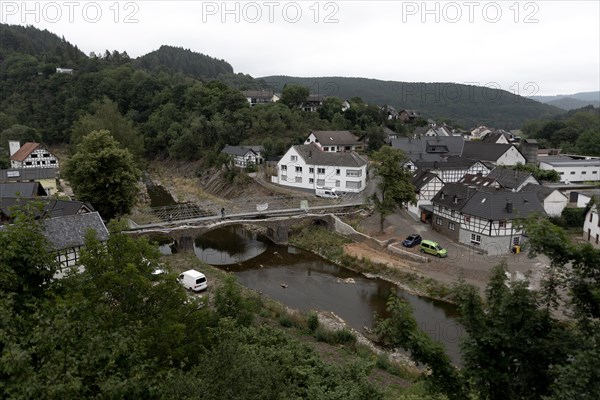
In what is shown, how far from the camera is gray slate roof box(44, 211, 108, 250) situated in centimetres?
2102

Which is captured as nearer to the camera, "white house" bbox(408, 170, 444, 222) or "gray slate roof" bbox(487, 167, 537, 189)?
"white house" bbox(408, 170, 444, 222)

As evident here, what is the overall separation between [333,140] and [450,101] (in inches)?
4438

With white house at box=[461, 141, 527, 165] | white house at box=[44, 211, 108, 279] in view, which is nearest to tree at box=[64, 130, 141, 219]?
white house at box=[44, 211, 108, 279]

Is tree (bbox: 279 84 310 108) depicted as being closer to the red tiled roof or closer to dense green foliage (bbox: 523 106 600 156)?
the red tiled roof

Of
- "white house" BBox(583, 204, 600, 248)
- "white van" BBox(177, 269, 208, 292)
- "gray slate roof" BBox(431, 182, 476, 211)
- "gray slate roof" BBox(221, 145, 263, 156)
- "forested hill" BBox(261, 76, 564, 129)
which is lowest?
"white van" BBox(177, 269, 208, 292)

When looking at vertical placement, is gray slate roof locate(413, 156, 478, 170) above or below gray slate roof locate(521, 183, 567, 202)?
above

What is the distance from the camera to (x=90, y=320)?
782 centimetres

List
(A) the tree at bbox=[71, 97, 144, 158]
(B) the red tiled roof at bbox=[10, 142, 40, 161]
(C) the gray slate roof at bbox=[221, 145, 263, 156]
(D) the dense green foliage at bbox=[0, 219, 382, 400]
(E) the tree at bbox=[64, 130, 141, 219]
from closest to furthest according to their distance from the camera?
(D) the dense green foliage at bbox=[0, 219, 382, 400] < (E) the tree at bbox=[64, 130, 141, 219] < (C) the gray slate roof at bbox=[221, 145, 263, 156] < (A) the tree at bbox=[71, 97, 144, 158] < (B) the red tiled roof at bbox=[10, 142, 40, 161]

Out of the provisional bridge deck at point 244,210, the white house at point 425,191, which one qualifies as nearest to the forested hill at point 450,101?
the provisional bridge deck at point 244,210

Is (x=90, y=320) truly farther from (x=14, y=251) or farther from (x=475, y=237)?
(x=475, y=237)

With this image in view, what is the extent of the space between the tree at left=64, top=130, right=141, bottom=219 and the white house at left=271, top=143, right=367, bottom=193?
18.5 meters

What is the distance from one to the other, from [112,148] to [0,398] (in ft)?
88.7

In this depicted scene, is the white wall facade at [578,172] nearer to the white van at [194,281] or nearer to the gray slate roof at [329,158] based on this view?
the gray slate roof at [329,158]

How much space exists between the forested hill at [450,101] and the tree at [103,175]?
362 feet
